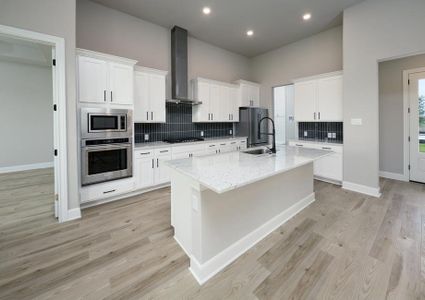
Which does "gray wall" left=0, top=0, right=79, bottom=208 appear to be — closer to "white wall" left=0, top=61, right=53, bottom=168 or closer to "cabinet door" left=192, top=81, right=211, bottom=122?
"cabinet door" left=192, top=81, right=211, bottom=122

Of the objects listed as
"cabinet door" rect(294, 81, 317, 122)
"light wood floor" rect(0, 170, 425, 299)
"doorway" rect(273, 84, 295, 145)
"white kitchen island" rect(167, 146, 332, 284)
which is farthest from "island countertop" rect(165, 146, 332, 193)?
"doorway" rect(273, 84, 295, 145)

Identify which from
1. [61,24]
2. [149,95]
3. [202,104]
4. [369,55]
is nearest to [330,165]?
[369,55]

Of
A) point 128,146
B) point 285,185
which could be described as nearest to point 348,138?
point 285,185

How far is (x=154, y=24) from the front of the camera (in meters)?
4.12

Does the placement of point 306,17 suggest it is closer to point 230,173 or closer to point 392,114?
point 392,114

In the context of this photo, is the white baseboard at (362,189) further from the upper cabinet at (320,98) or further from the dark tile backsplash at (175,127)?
the dark tile backsplash at (175,127)

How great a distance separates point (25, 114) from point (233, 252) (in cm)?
677

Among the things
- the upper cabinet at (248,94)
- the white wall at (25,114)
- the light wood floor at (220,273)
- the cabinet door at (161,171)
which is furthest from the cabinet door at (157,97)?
the white wall at (25,114)

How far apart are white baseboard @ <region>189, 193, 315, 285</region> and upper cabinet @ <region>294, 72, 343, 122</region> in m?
2.57

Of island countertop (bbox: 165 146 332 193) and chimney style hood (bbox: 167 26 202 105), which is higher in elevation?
chimney style hood (bbox: 167 26 202 105)

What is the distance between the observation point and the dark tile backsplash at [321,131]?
430 cm

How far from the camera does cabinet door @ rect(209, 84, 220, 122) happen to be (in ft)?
15.5

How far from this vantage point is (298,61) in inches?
195

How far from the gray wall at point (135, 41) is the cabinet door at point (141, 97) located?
27.7 inches
